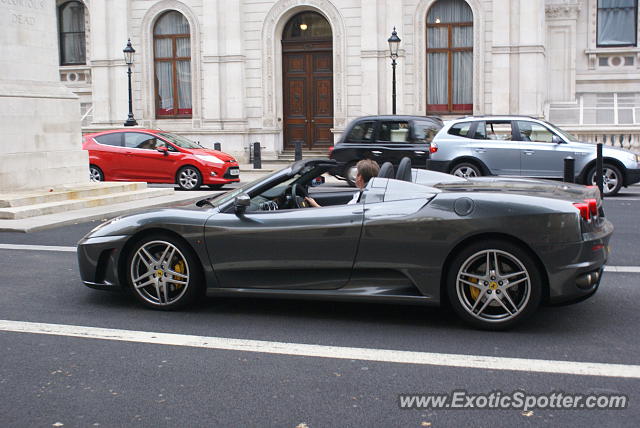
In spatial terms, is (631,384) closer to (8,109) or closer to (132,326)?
(132,326)

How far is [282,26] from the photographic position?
93.6ft

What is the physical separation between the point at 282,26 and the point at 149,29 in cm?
501

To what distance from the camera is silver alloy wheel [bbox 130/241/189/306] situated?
6.48 m

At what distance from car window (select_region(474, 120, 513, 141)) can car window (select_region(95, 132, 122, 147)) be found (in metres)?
8.88

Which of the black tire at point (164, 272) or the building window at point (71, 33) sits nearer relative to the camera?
the black tire at point (164, 272)

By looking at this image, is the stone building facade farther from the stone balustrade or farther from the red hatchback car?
the red hatchback car

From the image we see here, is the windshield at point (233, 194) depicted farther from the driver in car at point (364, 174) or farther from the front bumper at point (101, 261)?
the front bumper at point (101, 261)

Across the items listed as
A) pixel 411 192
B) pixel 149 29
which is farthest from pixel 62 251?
pixel 149 29

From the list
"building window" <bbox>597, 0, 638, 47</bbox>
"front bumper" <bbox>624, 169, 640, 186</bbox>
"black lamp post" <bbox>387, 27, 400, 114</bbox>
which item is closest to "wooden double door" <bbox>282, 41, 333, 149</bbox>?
"black lamp post" <bbox>387, 27, 400, 114</bbox>

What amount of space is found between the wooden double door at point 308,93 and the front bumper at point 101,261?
2203cm

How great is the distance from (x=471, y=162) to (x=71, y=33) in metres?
23.1

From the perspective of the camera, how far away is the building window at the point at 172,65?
96.7ft

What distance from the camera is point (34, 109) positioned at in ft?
49.4

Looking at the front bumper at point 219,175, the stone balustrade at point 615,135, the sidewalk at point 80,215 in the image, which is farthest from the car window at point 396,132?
the stone balustrade at point 615,135
